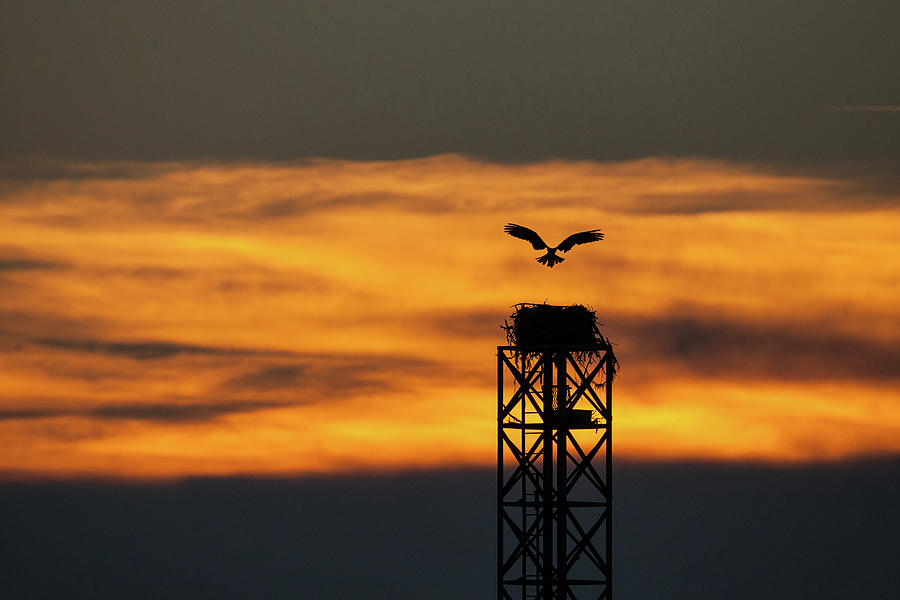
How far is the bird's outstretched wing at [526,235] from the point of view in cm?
13300

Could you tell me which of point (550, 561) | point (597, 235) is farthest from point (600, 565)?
point (597, 235)

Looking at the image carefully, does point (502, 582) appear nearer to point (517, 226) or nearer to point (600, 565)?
point (600, 565)

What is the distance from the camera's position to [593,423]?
437 ft

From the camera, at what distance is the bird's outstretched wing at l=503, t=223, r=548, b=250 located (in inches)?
5236

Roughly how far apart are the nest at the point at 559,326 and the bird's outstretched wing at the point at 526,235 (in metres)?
2.24

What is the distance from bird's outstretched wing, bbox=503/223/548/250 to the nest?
7.36 feet

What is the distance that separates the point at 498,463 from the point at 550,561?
11.7 feet

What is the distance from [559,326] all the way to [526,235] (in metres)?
3.26

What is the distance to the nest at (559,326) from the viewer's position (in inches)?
5197

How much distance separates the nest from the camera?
132 meters

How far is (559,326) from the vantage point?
132 m

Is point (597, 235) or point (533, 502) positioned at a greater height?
point (597, 235)

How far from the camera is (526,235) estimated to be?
133250mm

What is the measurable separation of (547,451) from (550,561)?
11.5 feet
